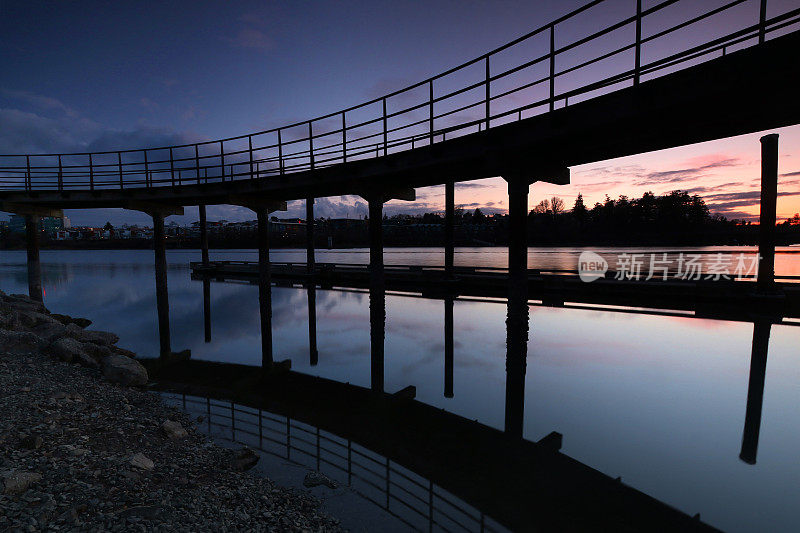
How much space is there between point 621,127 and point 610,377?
749 cm

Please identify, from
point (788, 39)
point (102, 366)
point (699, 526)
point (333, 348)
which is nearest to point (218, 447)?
point (102, 366)

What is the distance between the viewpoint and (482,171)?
586 inches

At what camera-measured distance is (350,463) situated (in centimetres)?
611

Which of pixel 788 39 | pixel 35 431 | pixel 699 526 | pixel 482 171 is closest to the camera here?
pixel 699 526

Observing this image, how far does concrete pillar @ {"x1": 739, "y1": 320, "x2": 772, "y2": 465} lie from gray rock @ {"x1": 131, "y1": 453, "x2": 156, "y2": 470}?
34.6 feet

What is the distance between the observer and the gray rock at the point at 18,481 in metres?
4.13

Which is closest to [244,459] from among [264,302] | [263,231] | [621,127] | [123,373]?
[123,373]

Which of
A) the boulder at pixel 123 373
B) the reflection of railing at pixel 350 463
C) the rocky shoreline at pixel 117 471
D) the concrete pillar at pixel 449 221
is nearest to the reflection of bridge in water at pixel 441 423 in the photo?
the reflection of railing at pixel 350 463

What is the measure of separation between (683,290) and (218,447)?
22.0 meters

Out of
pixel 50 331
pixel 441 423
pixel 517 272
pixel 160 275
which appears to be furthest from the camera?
pixel 160 275

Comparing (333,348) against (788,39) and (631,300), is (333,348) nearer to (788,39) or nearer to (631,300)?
(788,39)

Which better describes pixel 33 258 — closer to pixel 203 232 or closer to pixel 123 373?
pixel 203 232

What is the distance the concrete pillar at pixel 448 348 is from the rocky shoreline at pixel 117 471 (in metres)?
5.92

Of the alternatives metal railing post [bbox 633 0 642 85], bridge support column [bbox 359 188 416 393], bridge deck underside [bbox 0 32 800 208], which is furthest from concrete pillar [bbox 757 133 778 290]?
bridge support column [bbox 359 188 416 393]
